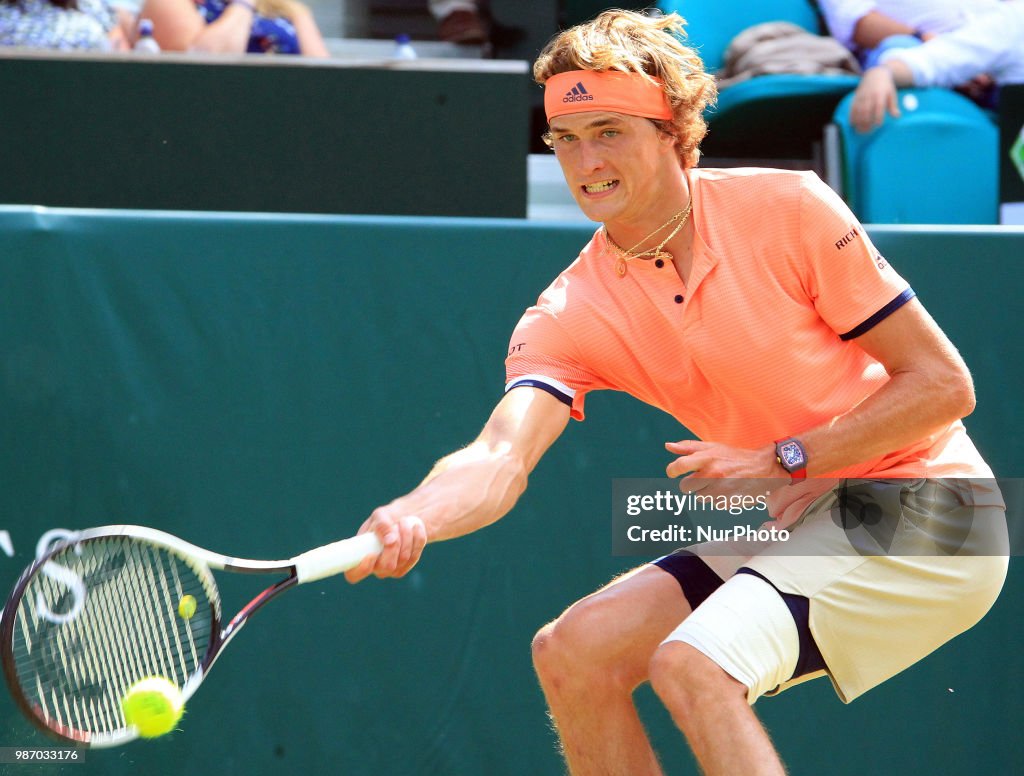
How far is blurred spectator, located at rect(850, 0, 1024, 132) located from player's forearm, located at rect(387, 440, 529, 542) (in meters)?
2.52

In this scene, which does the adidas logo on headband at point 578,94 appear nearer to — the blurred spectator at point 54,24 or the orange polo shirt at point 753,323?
the orange polo shirt at point 753,323

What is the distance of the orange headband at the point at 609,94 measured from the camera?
9.25ft

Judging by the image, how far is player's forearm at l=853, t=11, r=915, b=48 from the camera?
5172 millimetres

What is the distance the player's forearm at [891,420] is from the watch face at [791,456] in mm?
18

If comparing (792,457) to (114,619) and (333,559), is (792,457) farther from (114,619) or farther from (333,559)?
(114,619)

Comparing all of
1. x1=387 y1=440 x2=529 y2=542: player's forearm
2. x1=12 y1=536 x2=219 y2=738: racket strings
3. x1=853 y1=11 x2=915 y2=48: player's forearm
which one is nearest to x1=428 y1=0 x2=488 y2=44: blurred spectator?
x1=853 y1=11 x2=915 y2=48: player's forearm

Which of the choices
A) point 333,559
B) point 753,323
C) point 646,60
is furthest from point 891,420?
point 333,559

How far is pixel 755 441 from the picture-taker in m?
2.92

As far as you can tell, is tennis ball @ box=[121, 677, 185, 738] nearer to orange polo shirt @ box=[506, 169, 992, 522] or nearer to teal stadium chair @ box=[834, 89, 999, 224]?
orange polo shirt @ box=[506, 169, 992, 522]

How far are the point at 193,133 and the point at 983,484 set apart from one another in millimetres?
2613

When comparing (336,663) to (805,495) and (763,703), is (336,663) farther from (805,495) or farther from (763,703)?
(805,495)

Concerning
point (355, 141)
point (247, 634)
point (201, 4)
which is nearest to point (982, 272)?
point (355, 141)

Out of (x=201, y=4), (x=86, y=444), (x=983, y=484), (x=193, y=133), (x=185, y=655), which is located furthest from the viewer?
(x=201, y=4)

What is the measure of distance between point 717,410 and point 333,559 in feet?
2.95
